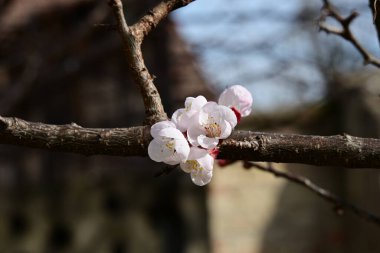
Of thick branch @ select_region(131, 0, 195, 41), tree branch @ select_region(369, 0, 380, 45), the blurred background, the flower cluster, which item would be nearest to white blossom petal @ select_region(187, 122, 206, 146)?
the flower cluster

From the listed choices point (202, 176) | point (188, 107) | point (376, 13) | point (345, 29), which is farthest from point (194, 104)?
point (345, 29)

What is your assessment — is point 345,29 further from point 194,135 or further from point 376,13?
point 194,135

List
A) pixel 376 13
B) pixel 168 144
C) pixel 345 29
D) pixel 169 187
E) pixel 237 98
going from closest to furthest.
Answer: pixel 168 144 → pixel 237 98 → pixel 376 13 → pixel 345 29 → pixel 169 187

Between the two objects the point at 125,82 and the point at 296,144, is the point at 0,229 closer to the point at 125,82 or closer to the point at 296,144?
the point at 125,82

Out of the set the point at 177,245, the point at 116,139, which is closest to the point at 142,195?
the point at 177,245

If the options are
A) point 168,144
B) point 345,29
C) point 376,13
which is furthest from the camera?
point 345,29

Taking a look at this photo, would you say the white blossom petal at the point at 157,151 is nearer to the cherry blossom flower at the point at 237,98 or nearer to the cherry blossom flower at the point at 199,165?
the cherry blossom flower at the point at 199,165

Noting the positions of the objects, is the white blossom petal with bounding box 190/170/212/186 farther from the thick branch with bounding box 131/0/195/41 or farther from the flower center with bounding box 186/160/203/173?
the thick branch with bounding box 131/0/195/41
